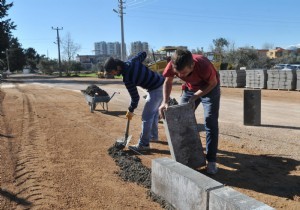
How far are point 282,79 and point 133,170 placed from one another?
16203mm

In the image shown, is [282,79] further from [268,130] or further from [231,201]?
[231,201]

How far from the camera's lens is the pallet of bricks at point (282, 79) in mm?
18766

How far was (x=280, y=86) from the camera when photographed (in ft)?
64.0

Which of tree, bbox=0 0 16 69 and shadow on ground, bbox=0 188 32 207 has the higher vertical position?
tree, bbox=0 0 16 69

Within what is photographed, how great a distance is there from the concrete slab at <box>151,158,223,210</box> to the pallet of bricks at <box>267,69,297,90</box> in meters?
16.2

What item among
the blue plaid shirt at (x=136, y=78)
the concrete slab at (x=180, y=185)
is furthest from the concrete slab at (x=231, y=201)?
the blue plaid shirt at (x=136, y=78)

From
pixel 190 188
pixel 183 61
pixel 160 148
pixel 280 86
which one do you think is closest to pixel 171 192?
pixel 190 188

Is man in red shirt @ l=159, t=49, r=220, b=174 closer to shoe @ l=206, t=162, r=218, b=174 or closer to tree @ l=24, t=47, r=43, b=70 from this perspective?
shoe @ l=206, t=162, r=218, b=174

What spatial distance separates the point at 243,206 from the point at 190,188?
778mm

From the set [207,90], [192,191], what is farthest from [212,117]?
[192,191]

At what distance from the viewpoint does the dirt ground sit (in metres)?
4.28

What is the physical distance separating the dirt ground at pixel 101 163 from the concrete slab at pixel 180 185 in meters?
0.20

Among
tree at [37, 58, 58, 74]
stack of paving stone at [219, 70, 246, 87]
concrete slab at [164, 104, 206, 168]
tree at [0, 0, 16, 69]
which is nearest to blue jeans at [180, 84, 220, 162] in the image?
concrete slab at [164, 104, 206, 168]

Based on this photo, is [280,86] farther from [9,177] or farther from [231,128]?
[9,177]
